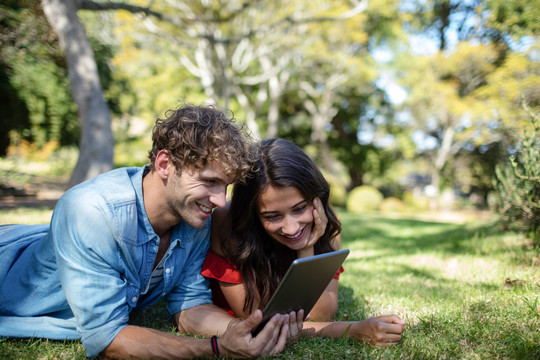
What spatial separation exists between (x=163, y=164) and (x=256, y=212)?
735 mm

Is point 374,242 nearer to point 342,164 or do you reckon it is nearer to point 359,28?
point 359,28

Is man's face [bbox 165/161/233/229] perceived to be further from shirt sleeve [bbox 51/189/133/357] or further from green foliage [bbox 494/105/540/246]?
green foliage [bbox 494/105/540/246]

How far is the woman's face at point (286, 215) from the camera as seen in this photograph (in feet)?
8.20

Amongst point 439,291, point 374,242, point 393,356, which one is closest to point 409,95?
point 374,242

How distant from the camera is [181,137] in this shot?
7.16ft

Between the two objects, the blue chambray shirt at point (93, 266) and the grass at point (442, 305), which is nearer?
the blue chambray shirt at point (93, 266)

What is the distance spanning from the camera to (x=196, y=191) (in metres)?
2.18

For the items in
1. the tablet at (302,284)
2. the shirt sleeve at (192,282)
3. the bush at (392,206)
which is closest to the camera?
the tablet at (302,284)

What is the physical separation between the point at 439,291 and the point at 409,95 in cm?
2154

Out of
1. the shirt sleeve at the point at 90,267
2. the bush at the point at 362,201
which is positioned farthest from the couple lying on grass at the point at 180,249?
the bush at the point at 362,201

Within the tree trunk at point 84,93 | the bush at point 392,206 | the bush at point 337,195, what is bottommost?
the bush at point 392,206

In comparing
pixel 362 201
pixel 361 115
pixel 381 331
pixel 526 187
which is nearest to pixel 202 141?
pixel 381 331

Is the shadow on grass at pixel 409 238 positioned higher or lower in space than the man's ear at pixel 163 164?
lower

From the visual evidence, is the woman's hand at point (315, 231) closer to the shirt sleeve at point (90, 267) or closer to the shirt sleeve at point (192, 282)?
the shirt sleeve at point (192, 282)
